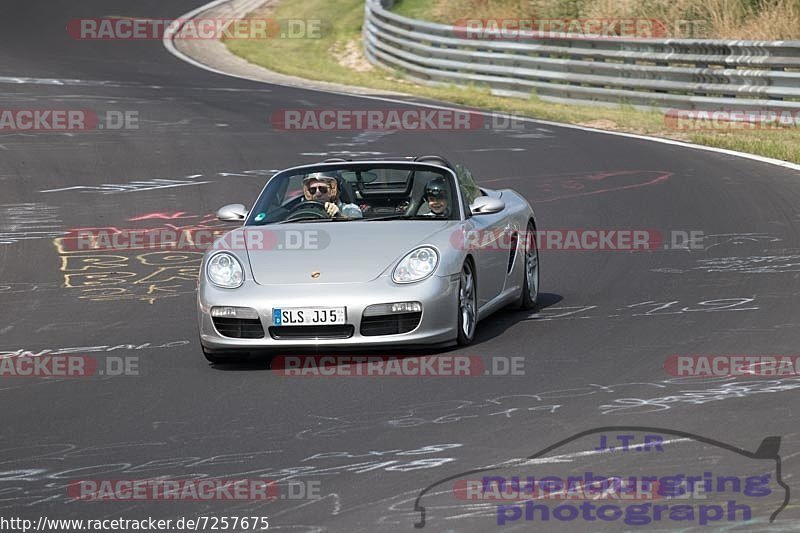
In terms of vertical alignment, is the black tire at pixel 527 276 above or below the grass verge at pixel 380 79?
above

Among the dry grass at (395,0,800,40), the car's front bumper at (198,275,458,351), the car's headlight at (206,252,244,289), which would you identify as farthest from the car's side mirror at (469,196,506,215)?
the dry grass at (395,0,800,40)

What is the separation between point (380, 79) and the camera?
102 feet

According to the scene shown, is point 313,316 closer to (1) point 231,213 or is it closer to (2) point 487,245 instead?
(1) point 231,213

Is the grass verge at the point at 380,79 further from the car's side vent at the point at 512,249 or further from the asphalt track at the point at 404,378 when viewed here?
the car's side vent at the point at 512,249

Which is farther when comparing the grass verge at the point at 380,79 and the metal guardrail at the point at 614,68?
the metal guardrail at the point at 614,68

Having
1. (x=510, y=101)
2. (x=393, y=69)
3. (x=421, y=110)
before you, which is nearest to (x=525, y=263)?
(x=421, y=110)

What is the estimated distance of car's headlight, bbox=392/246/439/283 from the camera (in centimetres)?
914

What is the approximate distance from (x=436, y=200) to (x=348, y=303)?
153cm

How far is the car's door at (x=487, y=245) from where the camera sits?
9.85m

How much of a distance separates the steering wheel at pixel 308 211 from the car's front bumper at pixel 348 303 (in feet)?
3.48

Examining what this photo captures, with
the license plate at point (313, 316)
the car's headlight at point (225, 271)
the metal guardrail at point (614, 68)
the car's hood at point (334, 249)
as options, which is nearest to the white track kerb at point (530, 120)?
the metal guardrail at point (614, 68)

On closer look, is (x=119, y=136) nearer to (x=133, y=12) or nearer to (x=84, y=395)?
(x=84, y=395)

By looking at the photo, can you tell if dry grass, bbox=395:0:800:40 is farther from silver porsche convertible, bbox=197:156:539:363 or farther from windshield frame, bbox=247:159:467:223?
silver porsche convertible, bbox=197:156:539:363

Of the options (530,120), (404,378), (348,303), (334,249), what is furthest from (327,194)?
(530,120)
